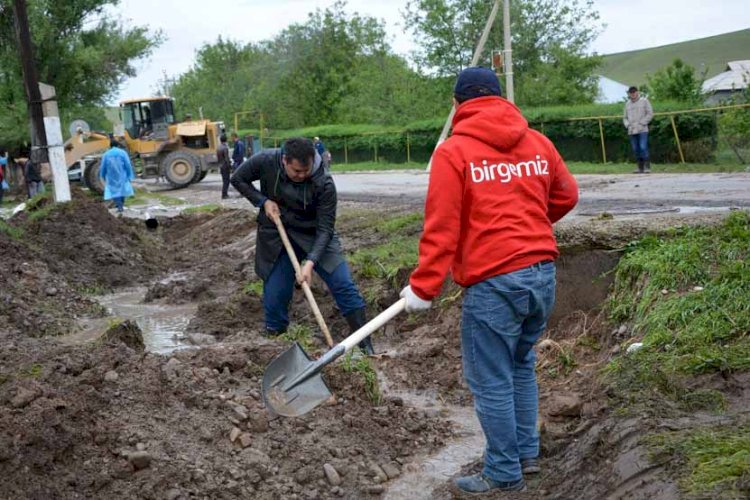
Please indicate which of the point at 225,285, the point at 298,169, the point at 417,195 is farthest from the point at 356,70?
the point at 298,169

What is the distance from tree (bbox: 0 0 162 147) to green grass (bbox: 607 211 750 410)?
26552 mm

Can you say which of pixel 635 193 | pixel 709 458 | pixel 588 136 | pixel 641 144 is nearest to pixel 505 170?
pixel 709 458

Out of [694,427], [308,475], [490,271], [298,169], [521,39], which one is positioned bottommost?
[308,475]

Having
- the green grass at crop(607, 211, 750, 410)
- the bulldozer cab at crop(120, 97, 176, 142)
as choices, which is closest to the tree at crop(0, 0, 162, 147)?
A: the bulldozer cab at crop(120, 97, 176, 142)

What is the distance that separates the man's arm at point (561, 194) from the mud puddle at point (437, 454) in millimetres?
1564

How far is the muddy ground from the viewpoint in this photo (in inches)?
170

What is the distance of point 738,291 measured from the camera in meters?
5.65

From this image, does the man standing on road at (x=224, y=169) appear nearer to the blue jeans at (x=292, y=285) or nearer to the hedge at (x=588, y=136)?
the hedge at (x=588, y=136)

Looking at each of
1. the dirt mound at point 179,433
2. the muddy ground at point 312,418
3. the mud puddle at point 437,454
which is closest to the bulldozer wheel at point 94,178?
the muddy ground at point 312,418

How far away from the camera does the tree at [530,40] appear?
40094 mm

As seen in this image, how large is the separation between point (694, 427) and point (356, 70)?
56.7m

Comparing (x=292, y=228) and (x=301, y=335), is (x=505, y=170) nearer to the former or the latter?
(x=292, y=228)

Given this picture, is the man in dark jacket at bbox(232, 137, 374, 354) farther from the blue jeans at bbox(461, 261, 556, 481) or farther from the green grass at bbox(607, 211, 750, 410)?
the blue jeans at bbox(461, 261, 556, 481)

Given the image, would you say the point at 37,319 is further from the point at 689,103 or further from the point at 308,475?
the point at 689,103
